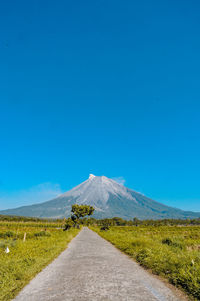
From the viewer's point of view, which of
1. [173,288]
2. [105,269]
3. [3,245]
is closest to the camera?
[173,288]

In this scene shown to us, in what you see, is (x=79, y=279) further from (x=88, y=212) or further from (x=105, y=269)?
(x=88, y=212)

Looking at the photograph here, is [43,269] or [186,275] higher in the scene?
[186,275]

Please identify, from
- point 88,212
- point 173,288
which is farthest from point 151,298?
point 88,212

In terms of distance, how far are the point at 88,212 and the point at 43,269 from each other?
184 feet

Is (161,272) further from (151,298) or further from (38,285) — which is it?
(38,285)

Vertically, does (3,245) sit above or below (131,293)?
below

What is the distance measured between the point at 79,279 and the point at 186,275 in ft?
11.8

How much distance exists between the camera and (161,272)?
24.1 feet

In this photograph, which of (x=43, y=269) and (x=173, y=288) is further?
(x=43, y=269)

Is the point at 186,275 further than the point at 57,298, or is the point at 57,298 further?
the point at 186,275

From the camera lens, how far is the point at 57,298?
16.0 ft

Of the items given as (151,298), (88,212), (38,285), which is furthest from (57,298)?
(88,212)

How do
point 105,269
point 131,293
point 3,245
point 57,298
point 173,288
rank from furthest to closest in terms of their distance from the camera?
point 3,245
point 105,269
point 173,288
point 131,293
point 57,298

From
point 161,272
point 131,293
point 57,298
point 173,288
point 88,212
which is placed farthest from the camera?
point 88,212
